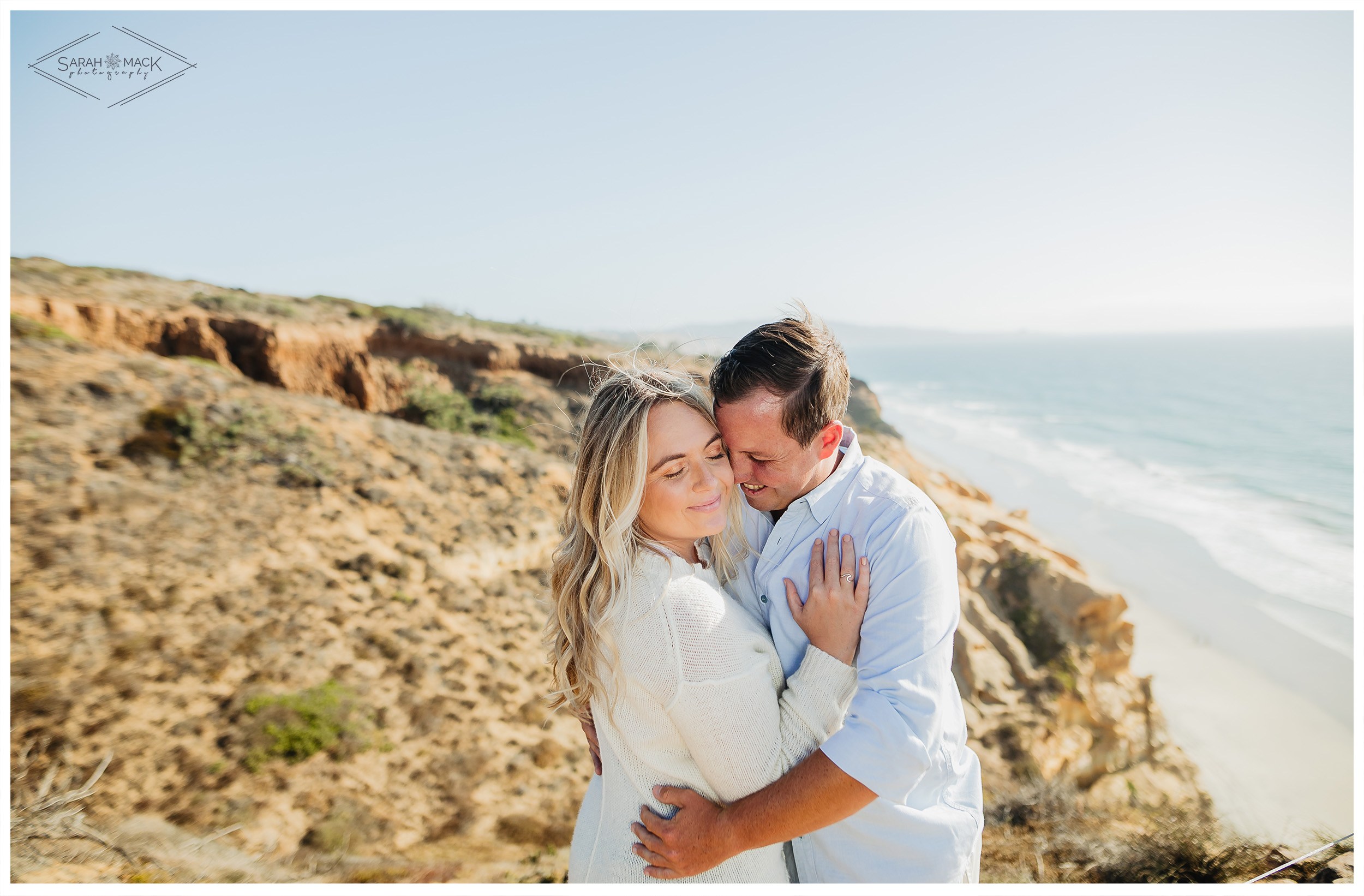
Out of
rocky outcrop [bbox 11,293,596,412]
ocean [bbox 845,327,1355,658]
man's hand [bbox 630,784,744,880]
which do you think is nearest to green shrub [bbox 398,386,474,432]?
rocky outcrop [bbox 11,293,596,412]

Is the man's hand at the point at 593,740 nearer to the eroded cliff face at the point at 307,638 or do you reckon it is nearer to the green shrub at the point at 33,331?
the eroded cliff face at the point at 307,638

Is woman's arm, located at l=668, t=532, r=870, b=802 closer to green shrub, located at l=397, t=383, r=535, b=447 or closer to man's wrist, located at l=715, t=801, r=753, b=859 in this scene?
man's wrist, located at l=715, t=801, r=753, b=859

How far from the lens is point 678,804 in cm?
199

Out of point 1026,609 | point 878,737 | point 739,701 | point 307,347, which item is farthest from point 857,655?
point 307,347

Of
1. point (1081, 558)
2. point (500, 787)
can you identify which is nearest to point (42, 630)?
point (500, 787)

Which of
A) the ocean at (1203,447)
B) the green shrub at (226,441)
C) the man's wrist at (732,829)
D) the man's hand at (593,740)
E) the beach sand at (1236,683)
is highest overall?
the green shrub at (226,441)

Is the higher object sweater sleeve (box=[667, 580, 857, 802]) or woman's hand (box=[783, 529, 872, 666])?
woman's hand (box=[783, 529, 872, 666])

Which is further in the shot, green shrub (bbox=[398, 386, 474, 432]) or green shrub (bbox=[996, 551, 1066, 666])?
green shrub (bbox=[398, 386, 474, 432])

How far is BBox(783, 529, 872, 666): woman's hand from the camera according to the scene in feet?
6.57

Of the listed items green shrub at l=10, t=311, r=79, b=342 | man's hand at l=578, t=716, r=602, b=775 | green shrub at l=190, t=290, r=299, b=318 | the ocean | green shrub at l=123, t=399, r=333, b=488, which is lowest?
the ocean

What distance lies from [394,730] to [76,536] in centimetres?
372

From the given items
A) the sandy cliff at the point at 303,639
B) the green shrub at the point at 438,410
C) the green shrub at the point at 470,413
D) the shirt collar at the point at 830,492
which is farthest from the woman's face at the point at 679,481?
the green shrub at the point at 438,410

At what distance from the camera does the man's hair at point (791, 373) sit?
220 centimetres

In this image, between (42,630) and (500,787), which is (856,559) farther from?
(42,630)
